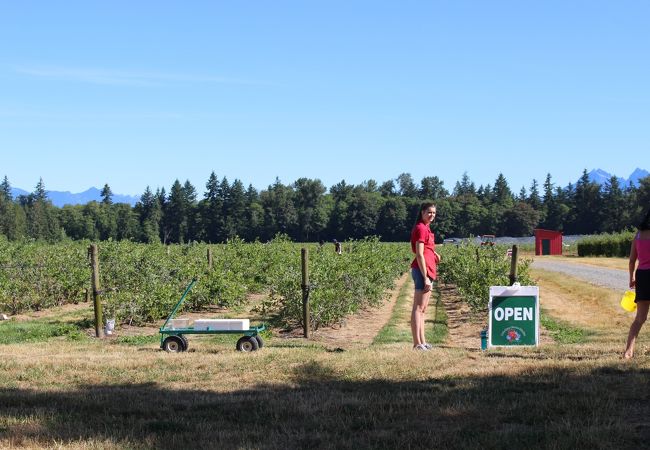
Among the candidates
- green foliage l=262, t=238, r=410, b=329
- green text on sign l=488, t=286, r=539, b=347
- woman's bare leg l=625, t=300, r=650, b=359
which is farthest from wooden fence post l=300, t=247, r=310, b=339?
woman's bare leg l=625, t=300, r=650, b=359

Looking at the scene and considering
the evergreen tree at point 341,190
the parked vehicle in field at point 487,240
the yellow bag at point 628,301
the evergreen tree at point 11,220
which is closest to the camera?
the yellow bag at point 628,301

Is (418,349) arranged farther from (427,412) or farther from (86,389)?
(86,389)

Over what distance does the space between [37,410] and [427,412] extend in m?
2.88

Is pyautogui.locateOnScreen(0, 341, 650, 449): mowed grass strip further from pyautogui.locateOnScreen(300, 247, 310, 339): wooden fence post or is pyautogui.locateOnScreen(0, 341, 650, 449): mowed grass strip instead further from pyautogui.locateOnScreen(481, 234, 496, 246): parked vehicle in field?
pyautogui.locateOnScreen(481, 234, 496, 246): parked vehicle in field

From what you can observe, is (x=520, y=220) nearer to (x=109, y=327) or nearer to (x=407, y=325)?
(x=407, y=325)

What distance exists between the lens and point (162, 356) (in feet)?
26.9

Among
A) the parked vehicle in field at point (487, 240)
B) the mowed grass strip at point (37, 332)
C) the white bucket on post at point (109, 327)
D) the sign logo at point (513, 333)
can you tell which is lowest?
the mowed grass strip at point (37, 332)

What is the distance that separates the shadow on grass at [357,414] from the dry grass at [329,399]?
0.04 feet

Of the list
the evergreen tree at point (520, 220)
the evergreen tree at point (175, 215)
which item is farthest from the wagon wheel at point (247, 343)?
the evergreen tree at point (520, 220)

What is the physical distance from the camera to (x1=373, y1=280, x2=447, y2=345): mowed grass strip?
35.6 ft

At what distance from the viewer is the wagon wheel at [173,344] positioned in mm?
9016

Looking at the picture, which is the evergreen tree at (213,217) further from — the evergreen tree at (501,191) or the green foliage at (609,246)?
the green foliage at (609,246)

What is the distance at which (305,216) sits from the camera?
10038cm

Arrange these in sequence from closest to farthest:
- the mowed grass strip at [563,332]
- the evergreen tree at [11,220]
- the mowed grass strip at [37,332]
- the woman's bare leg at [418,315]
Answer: the woman's bare leg at [418,315] < the mowed grass strip at [563,332] < the mowed grass strip at [37,332] < the evergreen tree at [11,220]
